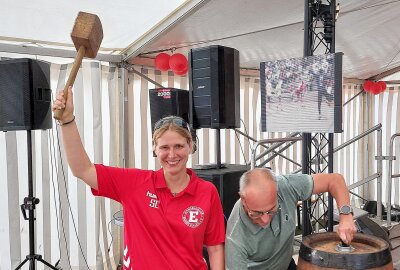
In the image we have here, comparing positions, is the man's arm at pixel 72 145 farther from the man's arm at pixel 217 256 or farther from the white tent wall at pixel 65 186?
the white tent wall at pixel 65 186

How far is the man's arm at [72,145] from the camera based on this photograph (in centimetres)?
116

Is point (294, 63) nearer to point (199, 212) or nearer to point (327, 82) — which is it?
point (327, 82)

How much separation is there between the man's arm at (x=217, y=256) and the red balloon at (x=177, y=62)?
2144 millimetres

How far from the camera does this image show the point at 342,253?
1.38 metres

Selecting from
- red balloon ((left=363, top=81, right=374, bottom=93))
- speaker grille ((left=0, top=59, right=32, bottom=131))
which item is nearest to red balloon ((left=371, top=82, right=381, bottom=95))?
red balloon ((left=363, top=81, right=374, bottom=93))

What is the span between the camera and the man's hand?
4.77 feet

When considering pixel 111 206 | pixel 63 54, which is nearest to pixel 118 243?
pixel 111 206

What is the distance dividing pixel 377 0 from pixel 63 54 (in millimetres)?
2581

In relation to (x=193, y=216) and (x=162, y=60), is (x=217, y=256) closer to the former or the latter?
(x=193, y=216)

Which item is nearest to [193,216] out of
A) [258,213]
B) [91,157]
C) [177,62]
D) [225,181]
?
[258,213]

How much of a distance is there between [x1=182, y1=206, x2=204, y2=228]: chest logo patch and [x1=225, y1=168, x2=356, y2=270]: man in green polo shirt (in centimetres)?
17

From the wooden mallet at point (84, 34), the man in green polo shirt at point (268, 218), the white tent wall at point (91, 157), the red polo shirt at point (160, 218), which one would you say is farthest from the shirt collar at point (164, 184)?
the white tent wall at point (91, 157)

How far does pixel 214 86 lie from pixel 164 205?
1.13 meters

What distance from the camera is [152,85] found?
12.6 feet
